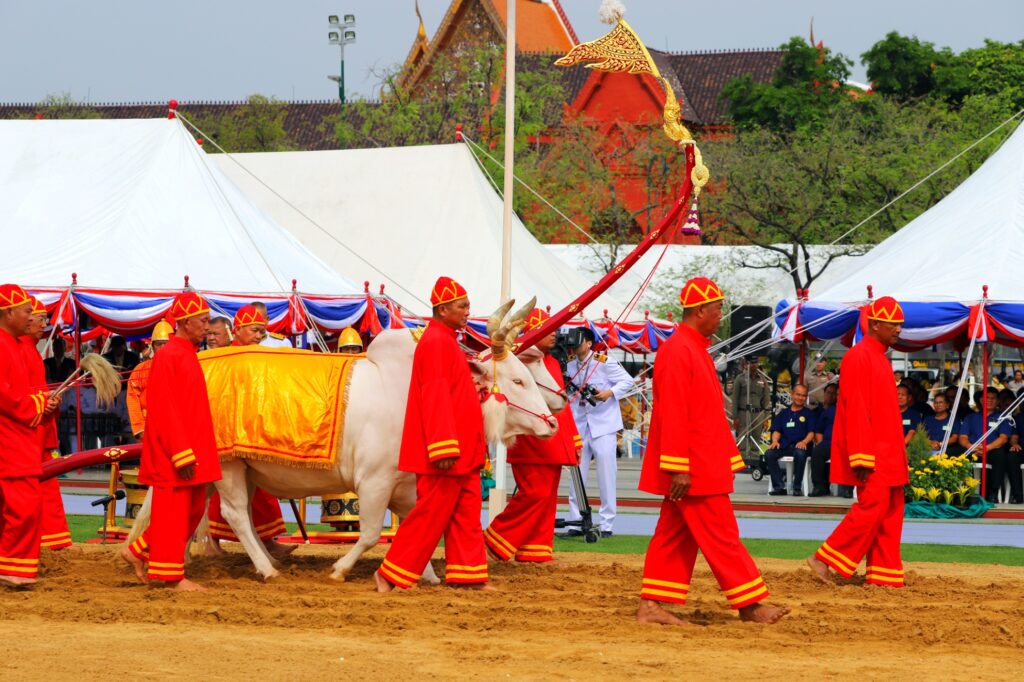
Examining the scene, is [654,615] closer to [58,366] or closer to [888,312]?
[888,312]

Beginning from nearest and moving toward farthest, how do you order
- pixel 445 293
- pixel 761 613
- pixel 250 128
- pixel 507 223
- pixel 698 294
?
1. pixel 761 613
2. pixel 698 294
3. pixel 445 293
4. pixel 507 223
5. pixel 250 128

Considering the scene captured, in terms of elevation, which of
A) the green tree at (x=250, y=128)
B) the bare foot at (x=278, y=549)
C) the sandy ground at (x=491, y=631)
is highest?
the green tree at (x=250, y=128)

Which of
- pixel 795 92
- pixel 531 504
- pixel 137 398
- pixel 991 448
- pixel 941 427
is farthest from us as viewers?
pixel 795 92

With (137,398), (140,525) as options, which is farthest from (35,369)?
(137,398)

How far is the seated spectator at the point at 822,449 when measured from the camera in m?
18.4

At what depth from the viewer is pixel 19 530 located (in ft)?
31.9

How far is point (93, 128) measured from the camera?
68.0 feet

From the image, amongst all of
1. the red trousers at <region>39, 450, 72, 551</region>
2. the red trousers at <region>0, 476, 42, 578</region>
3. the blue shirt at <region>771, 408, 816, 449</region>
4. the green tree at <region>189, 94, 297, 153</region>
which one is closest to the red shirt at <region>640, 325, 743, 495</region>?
the red trousers at <region>0, 476, 42, 578</region>

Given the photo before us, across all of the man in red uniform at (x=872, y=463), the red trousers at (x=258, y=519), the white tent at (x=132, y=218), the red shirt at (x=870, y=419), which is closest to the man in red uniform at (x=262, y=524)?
the red trousers at (x=258, y=519)

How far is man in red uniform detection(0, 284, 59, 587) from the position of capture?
383 inches

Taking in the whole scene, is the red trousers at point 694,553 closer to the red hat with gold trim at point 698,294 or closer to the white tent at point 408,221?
the red hat with gold trim at point 698,294

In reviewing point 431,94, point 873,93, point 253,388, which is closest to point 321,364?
point 253,388

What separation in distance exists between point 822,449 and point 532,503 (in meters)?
8.12

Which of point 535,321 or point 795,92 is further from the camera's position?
point 795,92
